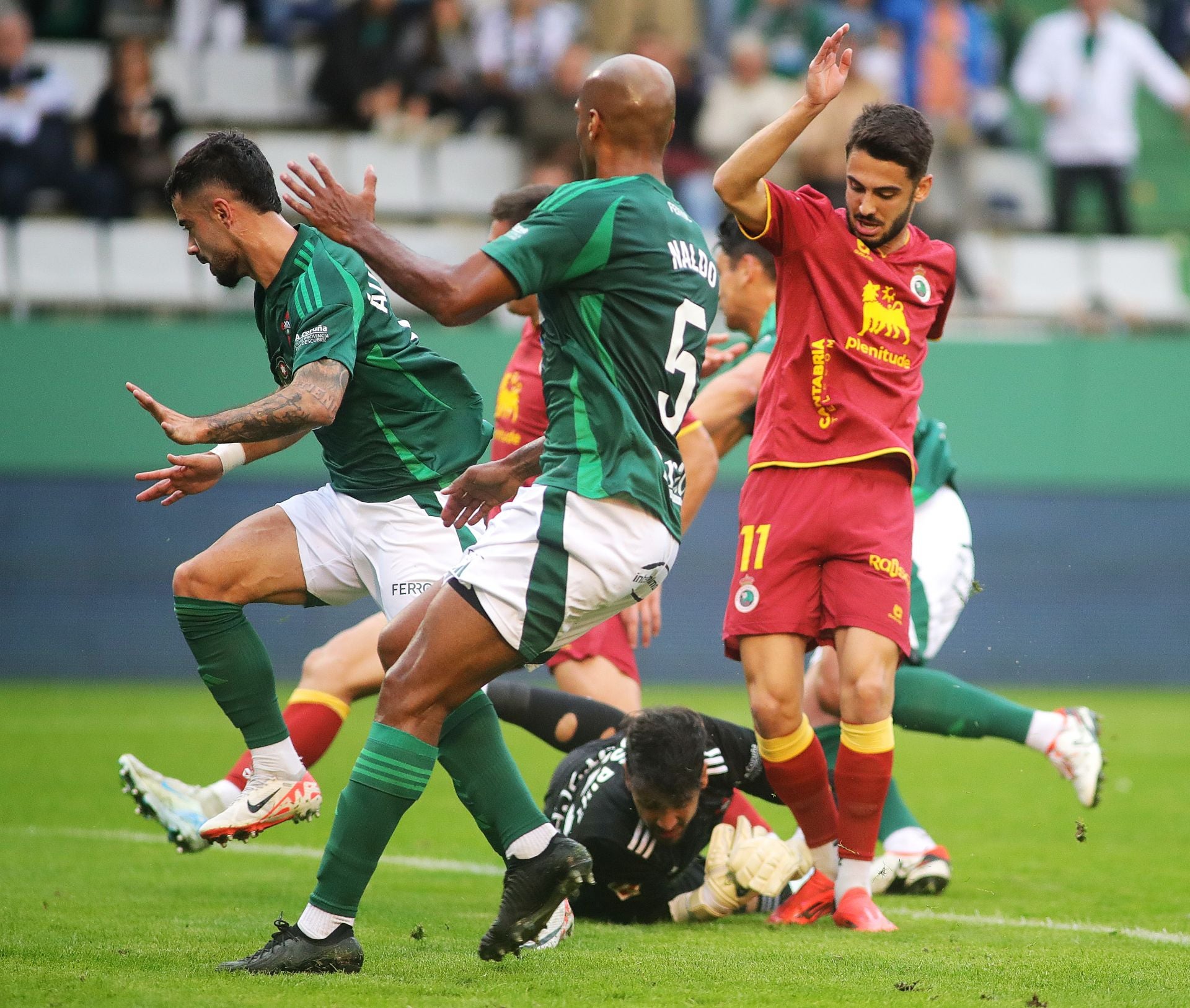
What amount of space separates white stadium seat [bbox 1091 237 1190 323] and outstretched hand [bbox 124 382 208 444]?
13.0 metres

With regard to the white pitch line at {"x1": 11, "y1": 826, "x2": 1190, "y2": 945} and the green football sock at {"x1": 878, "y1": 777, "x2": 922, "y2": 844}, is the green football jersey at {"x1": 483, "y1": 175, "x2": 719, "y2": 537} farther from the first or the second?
the green football sock at {"x1": 878, "y1": 777, "x2": 922, "y2": 844}

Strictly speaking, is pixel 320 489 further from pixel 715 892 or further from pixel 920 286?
pixel 920 286

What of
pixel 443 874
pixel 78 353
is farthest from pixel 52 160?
pixel 443 874

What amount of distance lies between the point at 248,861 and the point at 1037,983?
11.9 ft

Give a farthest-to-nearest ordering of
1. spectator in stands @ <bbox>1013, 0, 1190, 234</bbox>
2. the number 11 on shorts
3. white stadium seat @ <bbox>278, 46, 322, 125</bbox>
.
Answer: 1. spectator in stands @ <bbox>1013, 0, 1190, 234</bbox>
2. white stadium seat @ <bbox>278, 46, 322, 125</bbox>
3. the number 11 on shorts

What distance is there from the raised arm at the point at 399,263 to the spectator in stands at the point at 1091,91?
1323cm

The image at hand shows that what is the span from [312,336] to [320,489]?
2.39 feet

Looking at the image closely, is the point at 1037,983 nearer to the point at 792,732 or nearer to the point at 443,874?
the point at 792,732

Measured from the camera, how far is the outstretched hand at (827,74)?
16.1ft

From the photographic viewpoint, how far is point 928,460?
664 centimetres

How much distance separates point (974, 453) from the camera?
14.7 metres

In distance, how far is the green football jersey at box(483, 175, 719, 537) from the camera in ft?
13.9

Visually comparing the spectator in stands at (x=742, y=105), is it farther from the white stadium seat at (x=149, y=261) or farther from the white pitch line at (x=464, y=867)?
the white pitch line at (x=464, y=867)

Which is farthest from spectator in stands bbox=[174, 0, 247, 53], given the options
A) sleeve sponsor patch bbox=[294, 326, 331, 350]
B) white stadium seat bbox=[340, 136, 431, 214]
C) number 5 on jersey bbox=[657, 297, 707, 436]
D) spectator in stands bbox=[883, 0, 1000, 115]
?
number 5 on jersey bbox=[657, 297, 707, 436]
